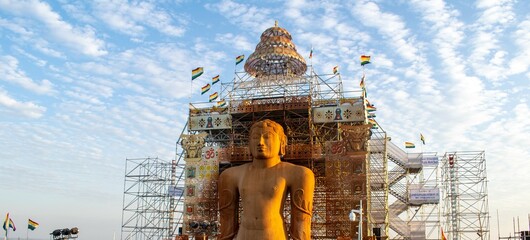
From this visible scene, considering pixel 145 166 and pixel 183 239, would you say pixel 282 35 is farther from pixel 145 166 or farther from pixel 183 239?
pixel 183 239

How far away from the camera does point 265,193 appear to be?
10.0 metres

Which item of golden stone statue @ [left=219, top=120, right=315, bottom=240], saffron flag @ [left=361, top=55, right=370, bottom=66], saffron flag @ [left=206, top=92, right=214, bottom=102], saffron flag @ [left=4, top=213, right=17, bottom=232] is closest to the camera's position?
golden stone statue @ [left=219, top=120, right=315, bottom=240]

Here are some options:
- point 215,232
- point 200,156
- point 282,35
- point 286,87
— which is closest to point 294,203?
point 215,232

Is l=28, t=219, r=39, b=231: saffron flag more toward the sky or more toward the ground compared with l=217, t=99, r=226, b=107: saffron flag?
more toward the ground

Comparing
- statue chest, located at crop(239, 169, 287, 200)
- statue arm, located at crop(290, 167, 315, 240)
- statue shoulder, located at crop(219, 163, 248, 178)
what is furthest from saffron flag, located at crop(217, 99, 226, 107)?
statue arm, located at crop(290, 167, 315, 240)

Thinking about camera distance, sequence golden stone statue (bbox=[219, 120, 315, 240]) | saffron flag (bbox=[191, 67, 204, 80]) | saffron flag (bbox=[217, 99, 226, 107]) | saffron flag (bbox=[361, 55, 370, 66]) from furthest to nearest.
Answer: saffron flag (bbox=[191, 67, 204, 80]), saffron flag (bbox=[217, 99, 226, 107]), saffron flag (bbox=[361, 55, 370, 66]), golden stone statue (bbox=[219, 120, 315, 240])

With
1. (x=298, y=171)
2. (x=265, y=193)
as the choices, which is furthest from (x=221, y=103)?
(x=265, y=193)

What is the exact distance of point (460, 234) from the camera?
1325 inches

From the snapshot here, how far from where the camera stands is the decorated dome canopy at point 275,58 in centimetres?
3725

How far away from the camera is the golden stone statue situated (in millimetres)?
9852

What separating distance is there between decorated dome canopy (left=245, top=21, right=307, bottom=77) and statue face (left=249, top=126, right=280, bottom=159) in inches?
1058

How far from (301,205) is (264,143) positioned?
1389 millimetres

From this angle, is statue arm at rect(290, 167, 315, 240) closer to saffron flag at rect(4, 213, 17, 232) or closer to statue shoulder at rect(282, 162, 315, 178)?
statue shoulder at rect(282, 162, 315, 178)

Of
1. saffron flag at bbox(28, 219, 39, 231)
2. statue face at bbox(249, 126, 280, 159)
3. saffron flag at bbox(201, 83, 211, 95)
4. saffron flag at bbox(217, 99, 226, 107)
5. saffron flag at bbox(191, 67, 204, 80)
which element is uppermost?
saffron flag at bbox(191, 67, 204, 80)
